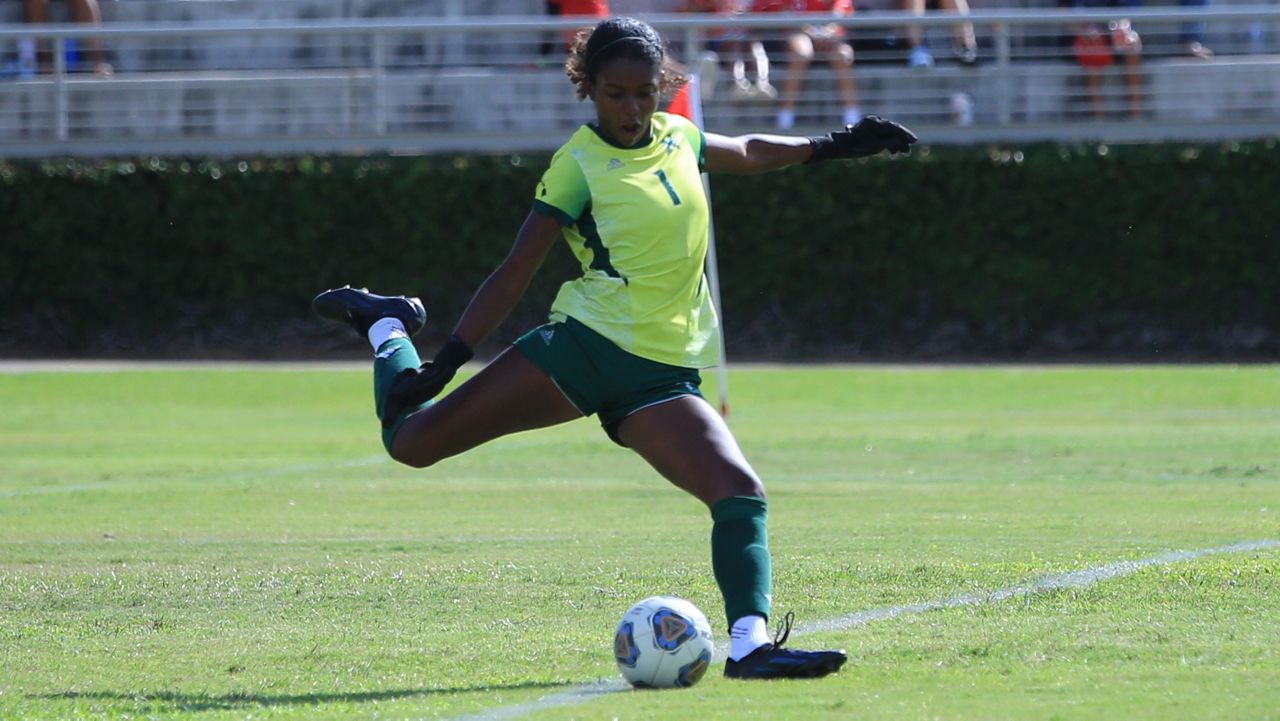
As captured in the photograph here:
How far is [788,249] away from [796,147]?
50.2ft

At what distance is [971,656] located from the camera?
5668 mm

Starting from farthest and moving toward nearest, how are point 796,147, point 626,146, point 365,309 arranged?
1. point 365,309
2. point 796,147
3. point 626,146

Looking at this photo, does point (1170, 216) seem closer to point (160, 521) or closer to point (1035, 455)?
point (1035, 455)

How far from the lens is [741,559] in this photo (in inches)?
220

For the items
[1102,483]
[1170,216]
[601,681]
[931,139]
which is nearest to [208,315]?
[931,139]

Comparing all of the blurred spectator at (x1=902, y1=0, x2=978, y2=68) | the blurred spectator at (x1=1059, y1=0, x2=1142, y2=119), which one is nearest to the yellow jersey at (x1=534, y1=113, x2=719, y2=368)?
the blurred spectator at (x1=902, y1=0, x2=978, y2=68)

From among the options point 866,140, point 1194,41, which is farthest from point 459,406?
point 1194,41

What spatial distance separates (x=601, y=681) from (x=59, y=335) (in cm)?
1860

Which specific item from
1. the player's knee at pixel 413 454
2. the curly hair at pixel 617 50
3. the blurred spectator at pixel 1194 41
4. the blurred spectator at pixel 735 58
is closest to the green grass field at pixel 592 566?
the player's knee at pixel 413 454

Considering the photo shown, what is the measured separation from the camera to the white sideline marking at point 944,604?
5.07 metres

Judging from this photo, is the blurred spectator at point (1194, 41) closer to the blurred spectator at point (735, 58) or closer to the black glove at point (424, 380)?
the blurred spectator at point (735, 58)

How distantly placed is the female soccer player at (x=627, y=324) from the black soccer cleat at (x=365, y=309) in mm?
851

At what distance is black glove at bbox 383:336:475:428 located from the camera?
5.84 m

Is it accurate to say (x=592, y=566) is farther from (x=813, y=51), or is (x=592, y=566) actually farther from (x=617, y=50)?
(x=813, y=51)
